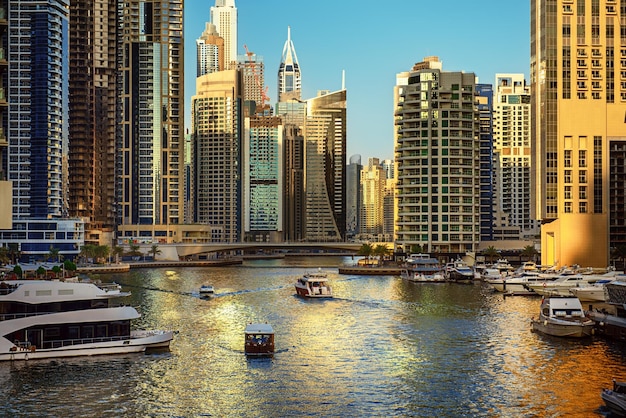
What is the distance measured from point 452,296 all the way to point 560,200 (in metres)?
49.7

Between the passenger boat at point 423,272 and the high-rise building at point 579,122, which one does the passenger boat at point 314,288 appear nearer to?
the passenger boat at point 423,272

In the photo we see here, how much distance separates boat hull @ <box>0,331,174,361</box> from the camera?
7112 cm

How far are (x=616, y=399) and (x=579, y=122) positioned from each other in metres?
127

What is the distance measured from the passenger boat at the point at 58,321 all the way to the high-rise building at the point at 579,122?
117784 mm

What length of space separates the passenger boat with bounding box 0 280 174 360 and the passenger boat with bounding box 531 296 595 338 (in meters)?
40.4

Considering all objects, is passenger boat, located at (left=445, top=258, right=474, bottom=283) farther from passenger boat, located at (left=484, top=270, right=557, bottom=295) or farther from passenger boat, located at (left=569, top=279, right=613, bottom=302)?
passenger boat, located at (left=569, top=279, right=613, bottom=302)

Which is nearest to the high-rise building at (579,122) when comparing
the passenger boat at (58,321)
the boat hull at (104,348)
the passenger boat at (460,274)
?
the passenger boat at (460,274)

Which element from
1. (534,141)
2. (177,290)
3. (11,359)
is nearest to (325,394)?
(11,359)

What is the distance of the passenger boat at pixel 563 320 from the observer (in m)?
85.8

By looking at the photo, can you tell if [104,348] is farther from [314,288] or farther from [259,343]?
[314,288]

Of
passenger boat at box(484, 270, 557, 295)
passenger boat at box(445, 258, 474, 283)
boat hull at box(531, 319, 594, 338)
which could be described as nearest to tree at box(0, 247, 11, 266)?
passenger boat at box(445, 258, 474, 283)

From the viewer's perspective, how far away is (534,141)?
183000 millimetres

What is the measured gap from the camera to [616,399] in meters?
55.0

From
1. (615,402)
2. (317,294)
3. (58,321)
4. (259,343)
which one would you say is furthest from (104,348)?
(317,294)
